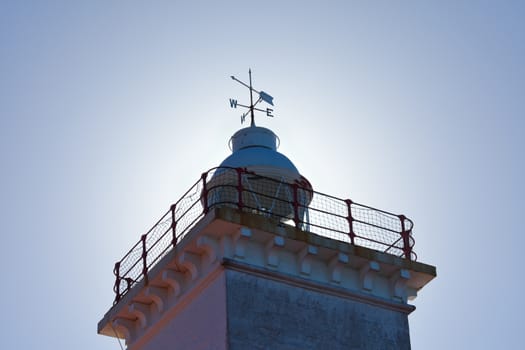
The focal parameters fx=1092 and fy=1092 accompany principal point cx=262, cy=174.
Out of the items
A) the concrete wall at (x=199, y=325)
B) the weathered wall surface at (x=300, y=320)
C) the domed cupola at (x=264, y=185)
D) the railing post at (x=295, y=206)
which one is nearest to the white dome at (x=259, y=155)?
the domed cupola at (x=264, y=185)

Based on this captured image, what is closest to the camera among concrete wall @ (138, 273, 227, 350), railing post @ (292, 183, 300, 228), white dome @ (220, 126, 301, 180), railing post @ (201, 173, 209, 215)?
concrete wall @ (138, 273, 227, 350)

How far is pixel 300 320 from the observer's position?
18.9 meters

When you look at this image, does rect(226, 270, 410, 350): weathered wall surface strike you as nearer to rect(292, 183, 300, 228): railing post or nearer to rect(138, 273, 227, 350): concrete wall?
rect(138, 273, 227, 350): concrete wall

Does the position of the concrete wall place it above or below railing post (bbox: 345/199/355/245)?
below

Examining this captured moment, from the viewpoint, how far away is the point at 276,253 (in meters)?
19.1

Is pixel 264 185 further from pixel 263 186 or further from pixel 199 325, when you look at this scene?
pixel 199 325

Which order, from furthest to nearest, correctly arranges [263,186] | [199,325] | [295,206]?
1. [263,186]
2. [295,206]
3. [199,325]

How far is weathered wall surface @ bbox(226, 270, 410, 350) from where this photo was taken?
18219 millimetres

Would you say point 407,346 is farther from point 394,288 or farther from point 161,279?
point 161,279

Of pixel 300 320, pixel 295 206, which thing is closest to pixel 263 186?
pixel 295 206

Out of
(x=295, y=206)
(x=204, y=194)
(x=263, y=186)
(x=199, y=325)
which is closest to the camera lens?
(x=199, y=325)

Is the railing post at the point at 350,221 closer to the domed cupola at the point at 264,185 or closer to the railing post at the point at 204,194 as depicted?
the domed cupola at the point at 264,185

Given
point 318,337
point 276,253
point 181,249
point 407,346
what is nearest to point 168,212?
point 181,249

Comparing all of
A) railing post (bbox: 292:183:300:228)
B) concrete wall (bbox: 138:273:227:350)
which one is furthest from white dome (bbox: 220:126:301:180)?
concrete wall (bbox: 138:273:227:350)
